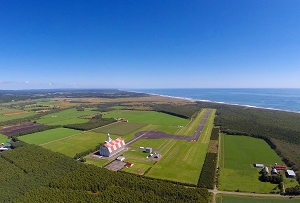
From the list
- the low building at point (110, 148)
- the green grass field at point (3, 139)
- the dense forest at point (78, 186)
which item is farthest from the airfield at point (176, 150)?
the dense forest at point (78, 186)

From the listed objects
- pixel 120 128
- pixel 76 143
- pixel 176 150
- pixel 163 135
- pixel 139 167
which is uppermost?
pixel 120 128

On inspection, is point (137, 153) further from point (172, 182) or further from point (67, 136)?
point (67, 136)

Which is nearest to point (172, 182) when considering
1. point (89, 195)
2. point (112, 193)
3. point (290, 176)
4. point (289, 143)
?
point (112, 193)

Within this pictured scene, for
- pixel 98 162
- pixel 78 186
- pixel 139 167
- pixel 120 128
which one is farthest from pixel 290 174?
pixel 120 128

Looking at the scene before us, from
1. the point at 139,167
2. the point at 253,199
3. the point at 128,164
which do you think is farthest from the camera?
the point at 128,164

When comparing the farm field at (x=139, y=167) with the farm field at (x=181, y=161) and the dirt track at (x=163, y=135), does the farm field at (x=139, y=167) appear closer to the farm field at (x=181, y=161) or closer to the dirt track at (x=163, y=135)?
the farm field at (x=181, y=161)

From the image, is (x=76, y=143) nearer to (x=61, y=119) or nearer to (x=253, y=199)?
(x=61, y=119)

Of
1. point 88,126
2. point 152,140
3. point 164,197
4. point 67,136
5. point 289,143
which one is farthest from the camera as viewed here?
point 88,126
